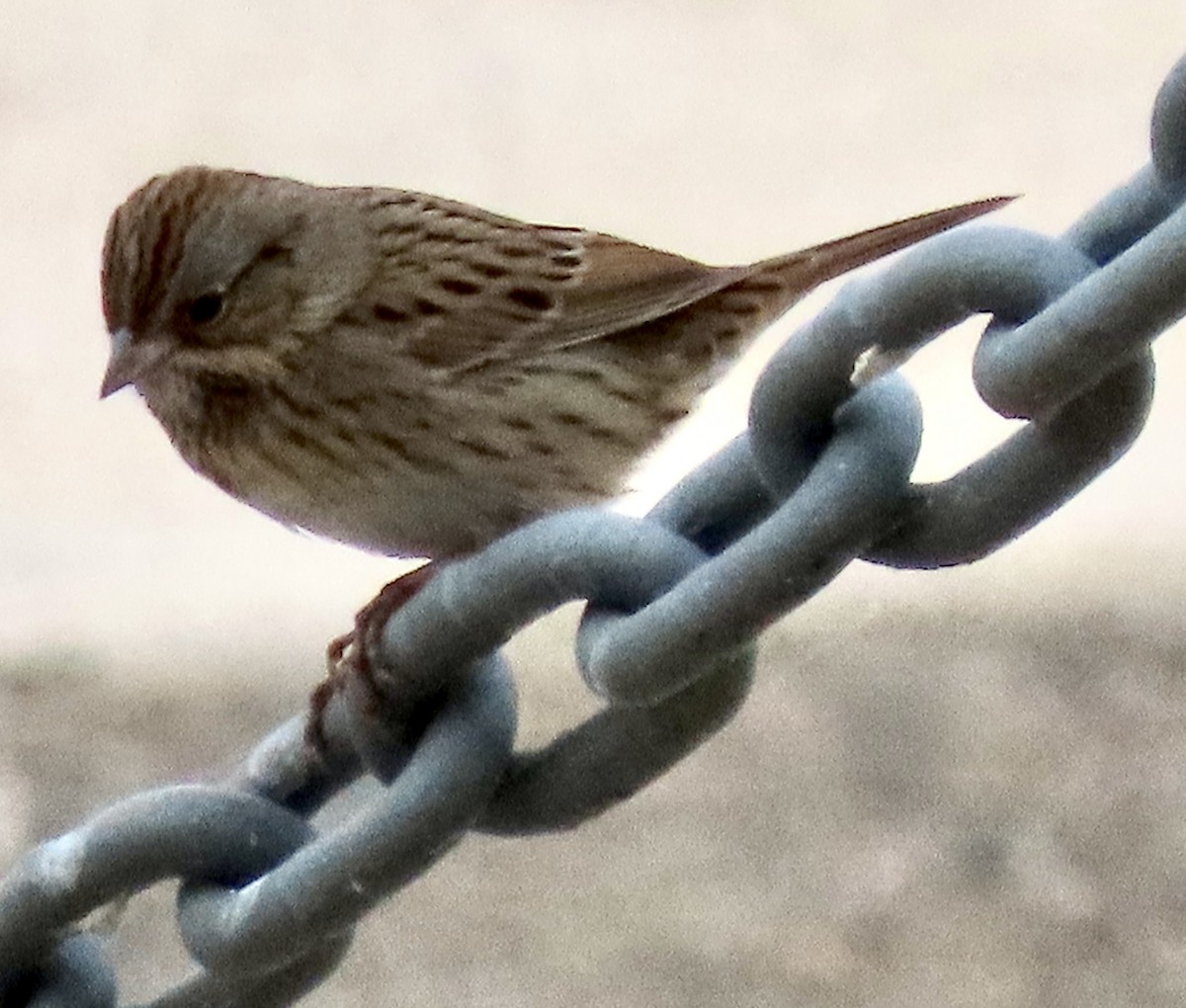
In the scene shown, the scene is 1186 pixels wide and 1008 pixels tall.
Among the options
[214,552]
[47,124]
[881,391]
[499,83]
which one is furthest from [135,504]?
[881,391]

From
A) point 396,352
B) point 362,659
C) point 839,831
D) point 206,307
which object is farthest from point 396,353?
point 839,831

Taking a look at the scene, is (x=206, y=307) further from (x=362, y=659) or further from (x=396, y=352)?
(x=362, y=659)

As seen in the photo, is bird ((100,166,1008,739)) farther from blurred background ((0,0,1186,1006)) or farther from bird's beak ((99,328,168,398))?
blurred background ((0,0,1186,1006))

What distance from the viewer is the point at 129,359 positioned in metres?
1.24

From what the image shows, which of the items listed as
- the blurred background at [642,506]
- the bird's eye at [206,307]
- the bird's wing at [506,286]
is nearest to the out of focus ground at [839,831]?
the blurred background at [642,506]

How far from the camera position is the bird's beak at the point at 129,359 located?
1.24 meters

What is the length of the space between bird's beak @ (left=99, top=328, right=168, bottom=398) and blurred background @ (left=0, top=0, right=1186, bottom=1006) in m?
0.40

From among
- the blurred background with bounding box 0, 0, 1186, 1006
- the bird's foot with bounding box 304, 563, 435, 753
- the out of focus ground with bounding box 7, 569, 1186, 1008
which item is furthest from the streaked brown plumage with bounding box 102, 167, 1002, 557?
the out of focus ground with bounding box 7, 569, 1186, 1008

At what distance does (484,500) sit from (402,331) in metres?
0.14

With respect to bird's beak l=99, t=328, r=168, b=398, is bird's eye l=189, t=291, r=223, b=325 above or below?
above

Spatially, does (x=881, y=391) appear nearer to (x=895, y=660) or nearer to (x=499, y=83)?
(x=895, y=660)

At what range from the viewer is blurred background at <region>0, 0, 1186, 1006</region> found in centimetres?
216

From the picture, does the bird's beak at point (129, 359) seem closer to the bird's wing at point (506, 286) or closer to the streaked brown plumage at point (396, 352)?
the streaked brown plumage at point (396, 352)

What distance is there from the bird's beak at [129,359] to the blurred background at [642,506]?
40 cm
